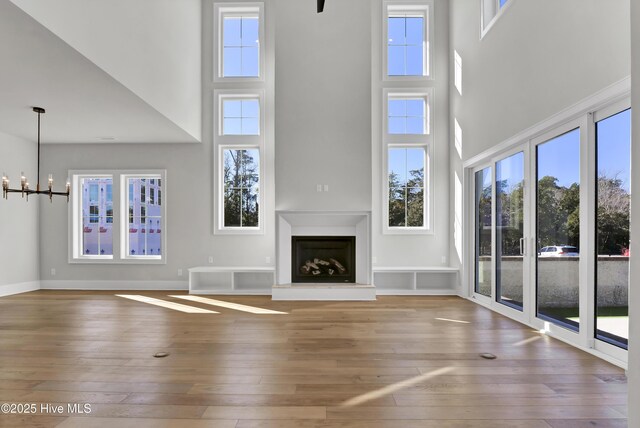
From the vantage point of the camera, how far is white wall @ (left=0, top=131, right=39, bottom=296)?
6.64 meters

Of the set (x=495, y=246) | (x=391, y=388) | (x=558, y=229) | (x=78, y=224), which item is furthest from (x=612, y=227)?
(x=78, y=224)

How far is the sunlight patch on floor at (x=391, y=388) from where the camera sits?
2537 mm

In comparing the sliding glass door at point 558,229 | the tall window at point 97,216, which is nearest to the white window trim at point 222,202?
the tall window at point 97,216

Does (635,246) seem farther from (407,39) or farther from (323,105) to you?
(407,39)

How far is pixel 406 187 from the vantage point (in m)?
7.21

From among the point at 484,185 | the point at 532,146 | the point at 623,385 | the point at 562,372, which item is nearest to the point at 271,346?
the point at 562,372

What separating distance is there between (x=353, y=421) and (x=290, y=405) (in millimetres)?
434

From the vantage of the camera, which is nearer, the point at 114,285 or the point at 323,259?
the point at 323,259

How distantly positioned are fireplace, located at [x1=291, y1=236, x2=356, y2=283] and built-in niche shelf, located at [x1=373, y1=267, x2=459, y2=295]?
519 millimetres

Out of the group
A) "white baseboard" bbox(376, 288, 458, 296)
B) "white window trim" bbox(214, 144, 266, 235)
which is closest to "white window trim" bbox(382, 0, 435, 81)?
"white window trim" bbox(214, 144, 266, 235)

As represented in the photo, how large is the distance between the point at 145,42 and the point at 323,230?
149 inches

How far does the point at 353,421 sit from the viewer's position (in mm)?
2279

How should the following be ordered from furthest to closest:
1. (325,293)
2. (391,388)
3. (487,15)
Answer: (325,293) < (487,15) < (391,388)

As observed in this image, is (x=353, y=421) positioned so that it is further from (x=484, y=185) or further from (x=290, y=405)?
(x=484, y=185)
